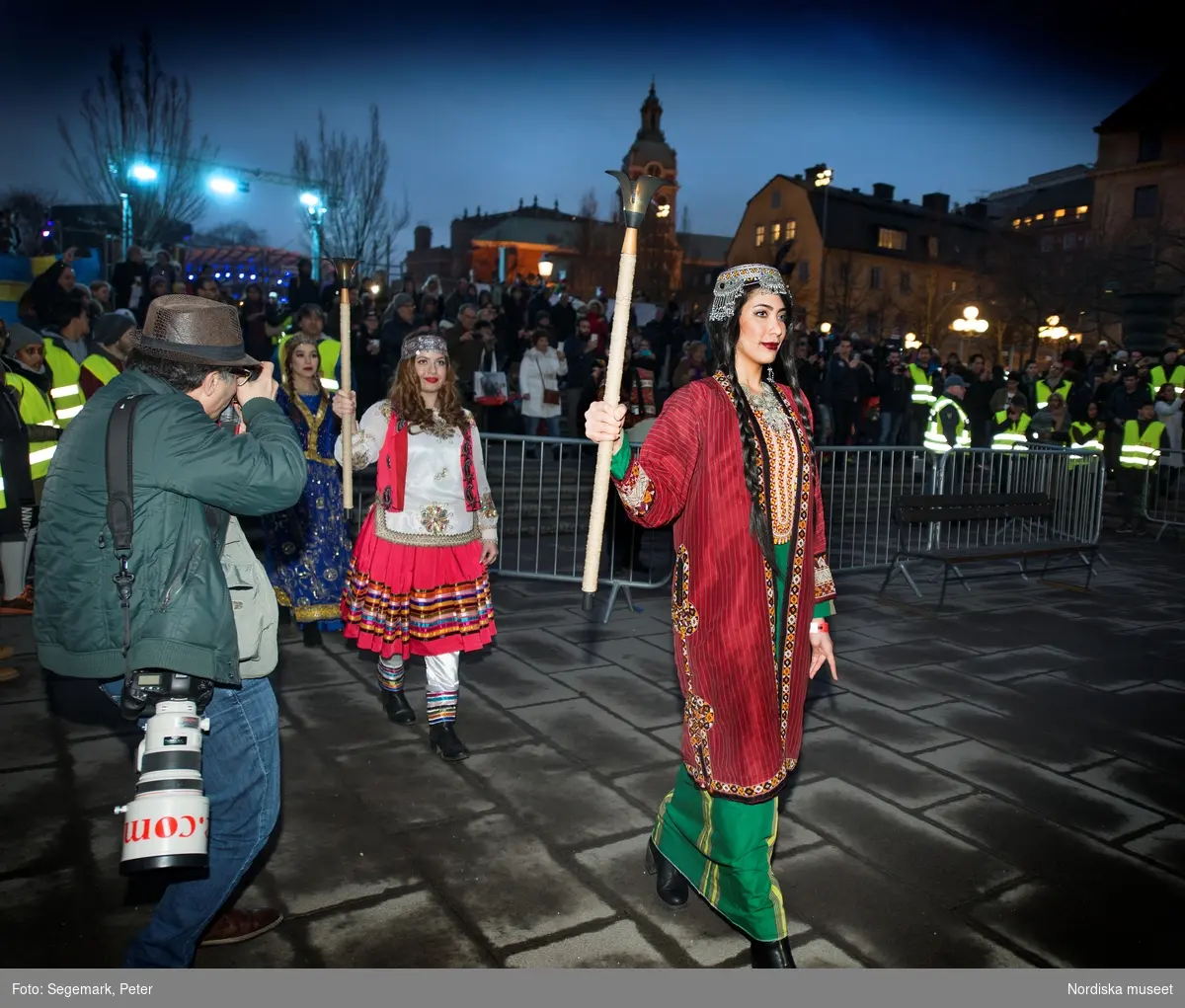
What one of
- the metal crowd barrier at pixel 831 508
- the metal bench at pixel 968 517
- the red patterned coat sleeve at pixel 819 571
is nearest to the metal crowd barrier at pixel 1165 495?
the metal crowd barrier at pixel 831 508

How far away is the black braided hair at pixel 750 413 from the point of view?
3.12 meters

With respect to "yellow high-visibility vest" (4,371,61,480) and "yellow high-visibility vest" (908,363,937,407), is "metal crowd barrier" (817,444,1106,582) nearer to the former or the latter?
"yellow high-visibility vest" (908,363,937,407)

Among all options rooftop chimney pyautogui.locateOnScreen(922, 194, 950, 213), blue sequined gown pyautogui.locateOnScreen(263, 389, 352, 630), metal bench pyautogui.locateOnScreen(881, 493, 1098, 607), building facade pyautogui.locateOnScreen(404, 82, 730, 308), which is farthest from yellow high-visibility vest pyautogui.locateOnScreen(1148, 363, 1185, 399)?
rooftop chimney pyautogui.locateOnScreen(922, 194, 950, 213)

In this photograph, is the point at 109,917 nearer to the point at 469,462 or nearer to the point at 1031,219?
the point at 469,462

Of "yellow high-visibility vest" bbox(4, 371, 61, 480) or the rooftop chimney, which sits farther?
the rooftop chimney

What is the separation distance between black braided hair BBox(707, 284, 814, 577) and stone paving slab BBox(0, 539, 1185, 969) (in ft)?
4.55

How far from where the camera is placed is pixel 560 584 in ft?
29.7

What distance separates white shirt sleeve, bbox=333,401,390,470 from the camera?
16.4 ft

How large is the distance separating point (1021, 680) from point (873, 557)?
4245 millimetres

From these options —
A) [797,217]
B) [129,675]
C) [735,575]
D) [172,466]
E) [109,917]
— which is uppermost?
[797,217]

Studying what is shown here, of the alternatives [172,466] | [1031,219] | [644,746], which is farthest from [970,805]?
[1031,219]

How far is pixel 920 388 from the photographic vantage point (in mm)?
16453

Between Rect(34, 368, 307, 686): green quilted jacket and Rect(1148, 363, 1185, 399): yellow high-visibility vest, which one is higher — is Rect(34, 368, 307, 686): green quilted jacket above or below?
below

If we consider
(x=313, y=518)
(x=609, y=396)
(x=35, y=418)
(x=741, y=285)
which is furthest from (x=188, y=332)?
(x=35, y=418)
